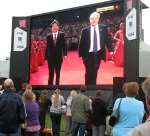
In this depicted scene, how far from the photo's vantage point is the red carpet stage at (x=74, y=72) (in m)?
19.0

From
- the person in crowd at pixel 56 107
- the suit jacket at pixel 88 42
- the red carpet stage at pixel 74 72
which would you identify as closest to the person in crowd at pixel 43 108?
the person in crowd at pixel 56 107

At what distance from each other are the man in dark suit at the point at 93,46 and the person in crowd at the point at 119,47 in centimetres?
41

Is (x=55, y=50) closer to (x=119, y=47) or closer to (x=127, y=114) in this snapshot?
(x=119, y=47)

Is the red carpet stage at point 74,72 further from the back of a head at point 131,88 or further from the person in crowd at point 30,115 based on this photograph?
the back of a head at point 131,88

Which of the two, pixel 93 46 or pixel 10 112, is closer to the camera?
pixel 10 112

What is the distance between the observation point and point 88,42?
19.8 metres

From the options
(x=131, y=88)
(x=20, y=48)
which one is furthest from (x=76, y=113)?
(x=20, y=48)

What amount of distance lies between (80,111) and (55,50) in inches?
352

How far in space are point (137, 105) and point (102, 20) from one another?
42.3ft

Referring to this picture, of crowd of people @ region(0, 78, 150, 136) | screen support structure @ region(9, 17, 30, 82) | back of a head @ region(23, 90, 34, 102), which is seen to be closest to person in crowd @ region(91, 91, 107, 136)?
crowd of people @ region(0, 78, 150, 136)

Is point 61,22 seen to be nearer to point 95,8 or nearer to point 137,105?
point 95,8

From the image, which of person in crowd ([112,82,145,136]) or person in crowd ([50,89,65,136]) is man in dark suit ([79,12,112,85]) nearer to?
person in crowd ([50,89,65,136])

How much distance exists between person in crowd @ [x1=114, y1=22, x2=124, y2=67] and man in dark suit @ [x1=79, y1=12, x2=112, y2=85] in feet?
1.34

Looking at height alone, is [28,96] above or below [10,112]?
above
